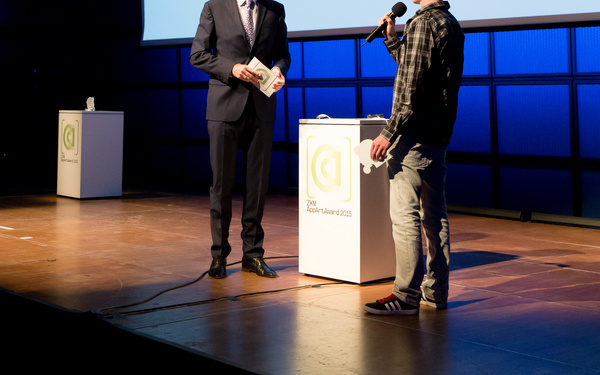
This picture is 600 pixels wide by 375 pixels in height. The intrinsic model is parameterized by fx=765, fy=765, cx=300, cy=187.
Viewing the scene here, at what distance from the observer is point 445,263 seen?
12.4 ft

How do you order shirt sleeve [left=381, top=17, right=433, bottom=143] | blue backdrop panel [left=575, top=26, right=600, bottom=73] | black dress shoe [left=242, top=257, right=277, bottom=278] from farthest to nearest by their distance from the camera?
blue backdrop panel [left=575, top=26, right=600, bottom=73] < black dress shoe [left=242, top=257, right=277, bottom=278] < shirt sleeve [left=381, top=17, right=433, bottom=143]

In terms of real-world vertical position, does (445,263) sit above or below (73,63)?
below

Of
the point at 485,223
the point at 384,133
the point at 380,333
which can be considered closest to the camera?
the point at 380,333

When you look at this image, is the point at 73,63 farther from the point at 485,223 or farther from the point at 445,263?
the point at 445,263

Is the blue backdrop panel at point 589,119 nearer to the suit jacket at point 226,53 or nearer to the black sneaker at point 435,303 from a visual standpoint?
the suit jacket at point 226,53

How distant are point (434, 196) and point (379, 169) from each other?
2.23 ft

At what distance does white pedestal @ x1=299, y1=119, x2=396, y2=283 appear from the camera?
4.24 m

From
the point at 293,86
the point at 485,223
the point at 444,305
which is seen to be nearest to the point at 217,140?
the point at 444,305

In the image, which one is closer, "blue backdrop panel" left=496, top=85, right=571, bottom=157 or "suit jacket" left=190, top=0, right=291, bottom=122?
"suit jacket" left=190, top=0, right=291, bottom=122

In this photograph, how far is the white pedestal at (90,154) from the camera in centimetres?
891

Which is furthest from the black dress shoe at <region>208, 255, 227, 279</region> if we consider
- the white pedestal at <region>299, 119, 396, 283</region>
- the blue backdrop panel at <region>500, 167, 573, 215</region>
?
the blue backdrop panel at <region>500, 167, 573, 215</region>

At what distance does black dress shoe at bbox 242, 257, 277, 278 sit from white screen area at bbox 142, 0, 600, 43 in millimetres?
3150

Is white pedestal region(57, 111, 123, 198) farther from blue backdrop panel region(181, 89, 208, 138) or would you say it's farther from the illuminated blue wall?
the illuminated blue wall

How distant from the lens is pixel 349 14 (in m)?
7.59
